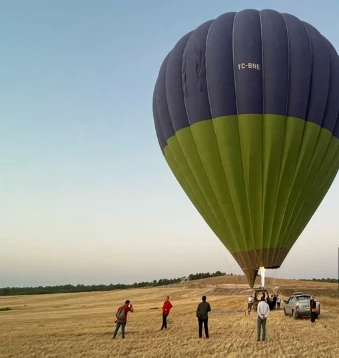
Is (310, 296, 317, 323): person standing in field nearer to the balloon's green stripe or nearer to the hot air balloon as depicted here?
the hot air balloon

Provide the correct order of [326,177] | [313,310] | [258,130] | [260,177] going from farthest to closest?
[326,177]
[313,310]
[258,130]
[260,177]

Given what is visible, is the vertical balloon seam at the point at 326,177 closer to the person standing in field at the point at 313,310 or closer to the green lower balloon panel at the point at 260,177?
the green lower balloon panel at the point at 260,177

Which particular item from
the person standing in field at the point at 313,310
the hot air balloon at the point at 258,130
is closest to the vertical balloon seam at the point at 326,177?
the hot air balloon at the point at 258,130

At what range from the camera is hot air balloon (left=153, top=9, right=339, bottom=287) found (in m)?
19.0

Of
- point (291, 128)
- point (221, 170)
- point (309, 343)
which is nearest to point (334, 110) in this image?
point (291, 128)

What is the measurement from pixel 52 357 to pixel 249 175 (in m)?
10.8

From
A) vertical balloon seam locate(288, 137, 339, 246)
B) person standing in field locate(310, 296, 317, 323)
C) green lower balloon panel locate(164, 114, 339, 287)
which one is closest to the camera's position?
green lower balloon panel locate(164, 114, 339, 287)

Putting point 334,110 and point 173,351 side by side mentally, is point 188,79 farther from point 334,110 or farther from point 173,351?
point 173,351

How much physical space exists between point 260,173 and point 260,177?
0.18 m

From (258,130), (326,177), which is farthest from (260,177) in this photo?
(326,177)

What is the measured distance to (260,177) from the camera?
19.0m

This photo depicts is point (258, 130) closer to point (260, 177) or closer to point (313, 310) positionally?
point (260, 177)

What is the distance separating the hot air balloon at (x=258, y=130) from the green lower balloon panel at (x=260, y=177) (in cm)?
4

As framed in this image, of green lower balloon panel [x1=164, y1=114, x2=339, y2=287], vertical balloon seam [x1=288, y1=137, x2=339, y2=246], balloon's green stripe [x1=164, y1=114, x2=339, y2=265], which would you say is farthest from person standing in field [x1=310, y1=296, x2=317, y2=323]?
vertical balloon seam [x1=288, y1=137, x2=339, y2=246]
